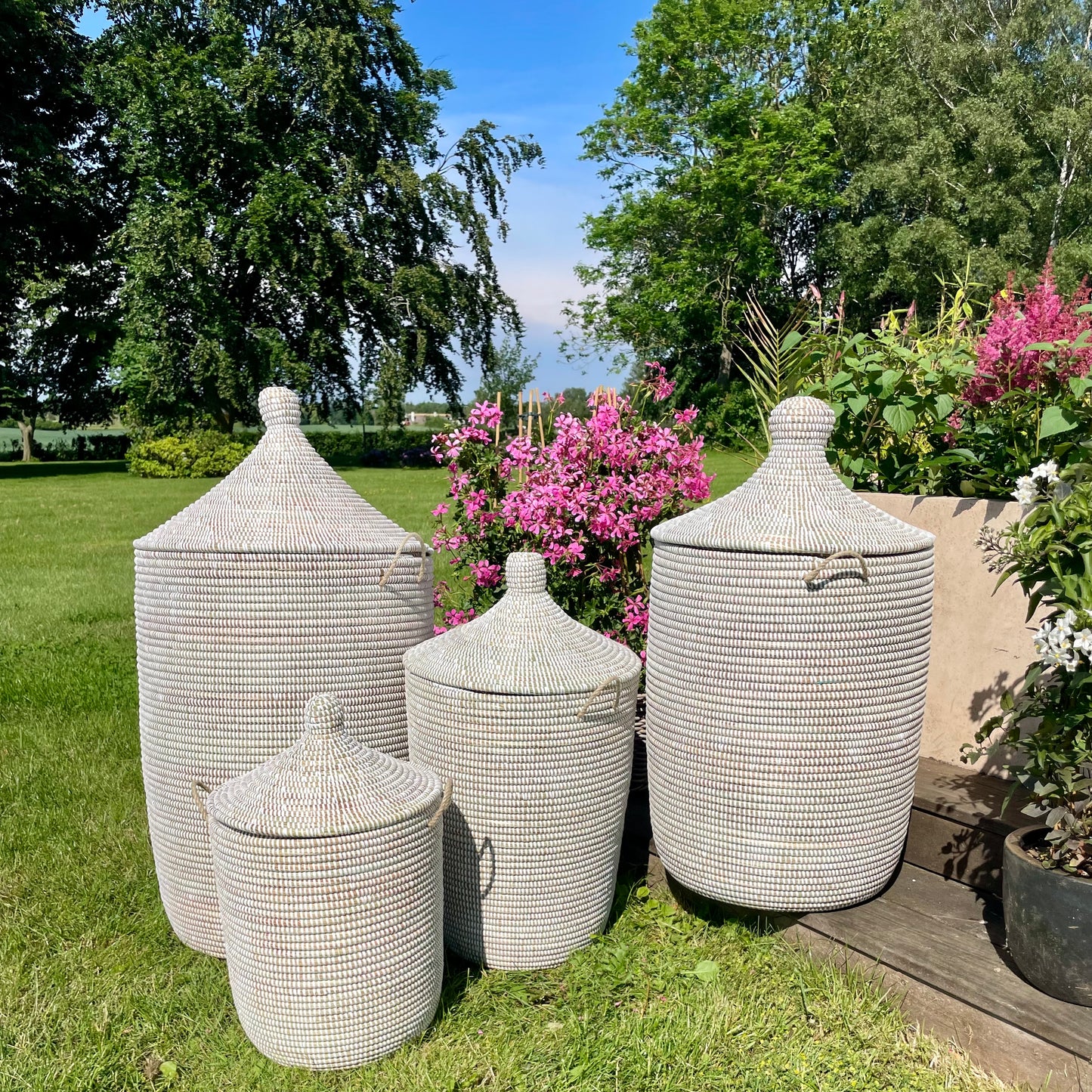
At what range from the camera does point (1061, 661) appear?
1616mm

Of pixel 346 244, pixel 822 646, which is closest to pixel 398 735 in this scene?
pixel 822 646

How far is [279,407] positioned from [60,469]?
2286 cm

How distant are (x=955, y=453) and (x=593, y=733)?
151cm

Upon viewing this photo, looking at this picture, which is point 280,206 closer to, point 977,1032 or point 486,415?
point 486,415

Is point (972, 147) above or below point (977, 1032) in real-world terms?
above

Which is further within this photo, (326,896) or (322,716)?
(322,716)

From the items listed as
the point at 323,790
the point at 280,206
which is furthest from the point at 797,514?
the point at 280,206

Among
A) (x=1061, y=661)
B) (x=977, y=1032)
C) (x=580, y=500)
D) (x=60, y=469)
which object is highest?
(x=580, y=500)

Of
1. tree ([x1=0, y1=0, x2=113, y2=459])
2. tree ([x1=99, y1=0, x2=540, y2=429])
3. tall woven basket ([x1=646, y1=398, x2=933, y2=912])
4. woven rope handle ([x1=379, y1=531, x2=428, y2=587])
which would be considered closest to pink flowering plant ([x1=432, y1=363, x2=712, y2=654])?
woven rope handle ([x1=379, y1=531, x2=428, y2=587])

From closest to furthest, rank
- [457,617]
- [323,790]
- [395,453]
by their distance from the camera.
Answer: [323,790] < [457,617] < [395,453]

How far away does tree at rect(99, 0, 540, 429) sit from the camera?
17.7 meters

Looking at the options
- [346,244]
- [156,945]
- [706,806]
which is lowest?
[156,945]

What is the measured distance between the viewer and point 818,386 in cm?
312

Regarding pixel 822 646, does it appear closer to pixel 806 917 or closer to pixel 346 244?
pixel 806 917
